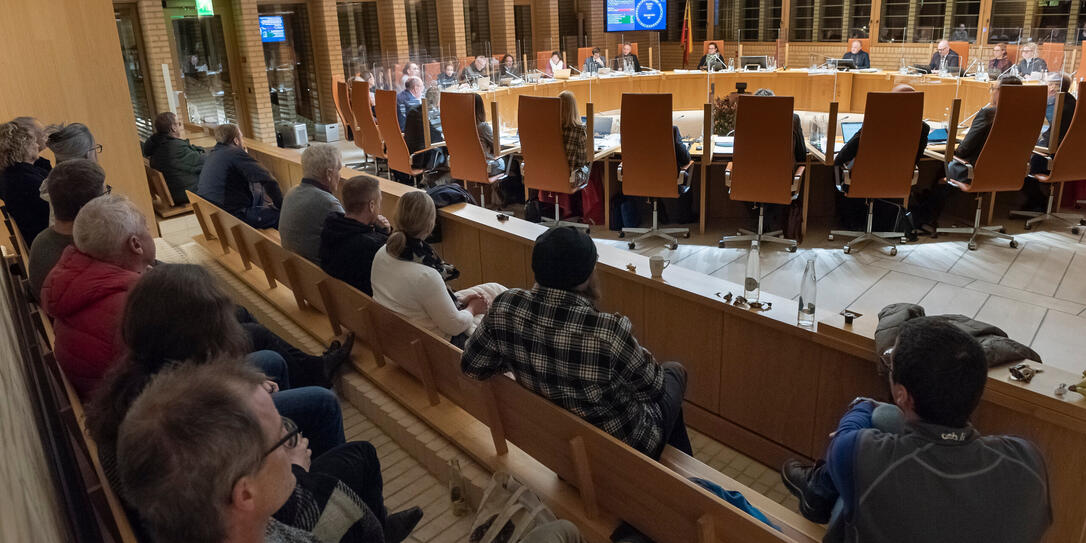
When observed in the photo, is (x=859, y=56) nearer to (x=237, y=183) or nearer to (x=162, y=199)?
(x=237, y=183)

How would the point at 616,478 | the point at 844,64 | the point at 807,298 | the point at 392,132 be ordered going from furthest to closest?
the point at 844,64 → the point at 392,132 → the point at 807,298 → the point at 616,478

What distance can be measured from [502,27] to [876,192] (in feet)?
33.1

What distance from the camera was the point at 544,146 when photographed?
5727 mm

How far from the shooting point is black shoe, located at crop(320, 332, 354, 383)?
10.1 feet

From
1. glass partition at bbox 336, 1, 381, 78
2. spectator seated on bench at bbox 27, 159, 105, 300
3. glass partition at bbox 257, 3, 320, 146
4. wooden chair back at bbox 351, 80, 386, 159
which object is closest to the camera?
spectator seated on bench at bbox 27, 159, 105, 300

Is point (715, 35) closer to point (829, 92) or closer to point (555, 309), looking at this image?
point (829, 92)

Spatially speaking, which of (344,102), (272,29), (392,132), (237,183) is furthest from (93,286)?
(272,29)

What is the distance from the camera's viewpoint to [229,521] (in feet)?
3.69

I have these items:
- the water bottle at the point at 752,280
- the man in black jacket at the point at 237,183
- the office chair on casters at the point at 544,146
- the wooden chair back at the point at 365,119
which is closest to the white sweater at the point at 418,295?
the water bottle at the point at 752,280

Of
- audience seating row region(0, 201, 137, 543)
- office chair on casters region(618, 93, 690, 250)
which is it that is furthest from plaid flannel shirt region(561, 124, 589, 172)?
audience seating row region(0, 201, 137, 543)

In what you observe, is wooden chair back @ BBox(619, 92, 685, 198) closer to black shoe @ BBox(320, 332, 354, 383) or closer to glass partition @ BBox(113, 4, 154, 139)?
black shoe @ BBox(320, 332, 354, 383)

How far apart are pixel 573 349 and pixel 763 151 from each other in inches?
141

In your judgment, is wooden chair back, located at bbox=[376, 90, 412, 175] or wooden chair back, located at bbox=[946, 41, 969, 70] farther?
wooden chair back, located at bbox=[946, 41, 969, 70]

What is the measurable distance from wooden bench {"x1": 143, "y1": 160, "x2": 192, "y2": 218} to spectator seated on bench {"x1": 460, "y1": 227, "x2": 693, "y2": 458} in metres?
4.65
